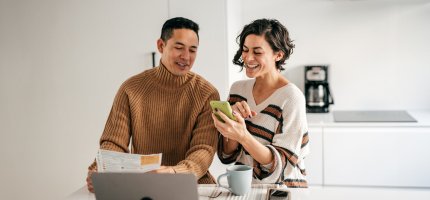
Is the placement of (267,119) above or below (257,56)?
below

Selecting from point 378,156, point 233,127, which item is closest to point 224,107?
point 233,127

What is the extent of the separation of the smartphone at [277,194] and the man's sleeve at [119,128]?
25.4 inches

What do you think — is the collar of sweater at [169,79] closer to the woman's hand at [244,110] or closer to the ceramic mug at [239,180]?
the woman's hand at [244,110]

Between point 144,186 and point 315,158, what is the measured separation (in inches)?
69.3

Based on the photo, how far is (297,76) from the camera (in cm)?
328

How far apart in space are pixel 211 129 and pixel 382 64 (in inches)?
72.7

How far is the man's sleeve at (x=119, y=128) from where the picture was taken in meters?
1.77

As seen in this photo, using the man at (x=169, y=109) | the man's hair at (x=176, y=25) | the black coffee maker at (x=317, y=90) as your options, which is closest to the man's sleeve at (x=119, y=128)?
the man at (x=169, y=109)

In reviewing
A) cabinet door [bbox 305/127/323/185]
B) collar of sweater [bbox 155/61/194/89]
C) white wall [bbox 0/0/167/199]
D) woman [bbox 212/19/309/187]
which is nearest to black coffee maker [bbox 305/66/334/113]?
cabinet door [bbox 305/127/323/185]

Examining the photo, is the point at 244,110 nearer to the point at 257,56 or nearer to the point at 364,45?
the point at 257,56

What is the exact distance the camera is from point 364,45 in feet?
10.4

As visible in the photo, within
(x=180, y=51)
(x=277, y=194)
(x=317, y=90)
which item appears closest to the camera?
(x=277, y=194)

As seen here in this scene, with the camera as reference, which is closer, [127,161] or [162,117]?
[127,161]

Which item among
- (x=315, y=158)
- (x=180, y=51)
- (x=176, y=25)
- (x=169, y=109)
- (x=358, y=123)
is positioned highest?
(x=176, y=25)
